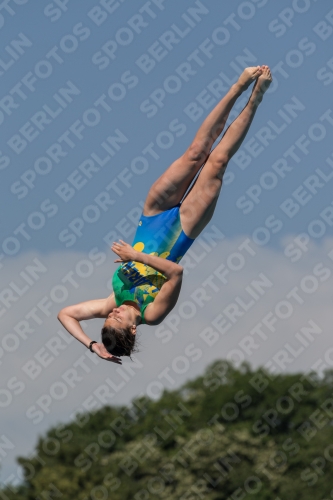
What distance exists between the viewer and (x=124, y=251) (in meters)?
13.1

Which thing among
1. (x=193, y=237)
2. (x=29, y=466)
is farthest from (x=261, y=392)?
(x=193, y=237)

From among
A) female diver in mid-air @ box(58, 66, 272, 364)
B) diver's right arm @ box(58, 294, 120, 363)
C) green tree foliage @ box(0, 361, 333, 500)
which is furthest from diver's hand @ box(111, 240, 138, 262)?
green tree foliage @ box(0, 361, 333, 500)

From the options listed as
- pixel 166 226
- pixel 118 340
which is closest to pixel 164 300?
pixel 118 340

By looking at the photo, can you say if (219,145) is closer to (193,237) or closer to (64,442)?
(193,237)

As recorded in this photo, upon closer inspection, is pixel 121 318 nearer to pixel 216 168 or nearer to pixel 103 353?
pixel 103 353

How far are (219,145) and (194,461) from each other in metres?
38.5

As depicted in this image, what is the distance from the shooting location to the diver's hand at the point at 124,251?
42.7ft

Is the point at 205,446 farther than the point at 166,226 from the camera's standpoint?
Yes

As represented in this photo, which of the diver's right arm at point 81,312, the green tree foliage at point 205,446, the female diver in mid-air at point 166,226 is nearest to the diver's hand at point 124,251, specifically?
the female diver in mid-air at point 166,226

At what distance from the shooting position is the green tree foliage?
5006cm

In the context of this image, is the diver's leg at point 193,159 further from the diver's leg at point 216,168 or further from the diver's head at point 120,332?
the diver's head at point 120,332

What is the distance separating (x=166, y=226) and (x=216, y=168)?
964 mm

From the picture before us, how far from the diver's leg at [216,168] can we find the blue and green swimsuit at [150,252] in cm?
15

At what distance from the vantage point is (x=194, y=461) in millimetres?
50750
